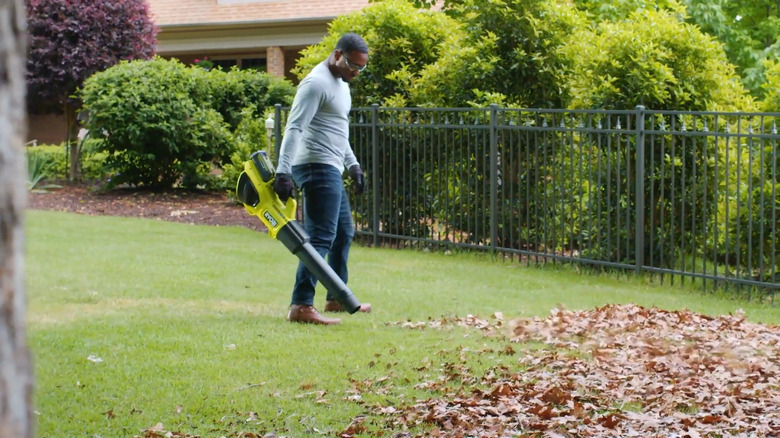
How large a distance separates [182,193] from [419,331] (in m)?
10.6

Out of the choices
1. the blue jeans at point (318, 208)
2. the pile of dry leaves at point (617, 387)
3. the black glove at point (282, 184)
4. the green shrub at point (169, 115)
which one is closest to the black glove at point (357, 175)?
the blue jeans at point (318, 208)

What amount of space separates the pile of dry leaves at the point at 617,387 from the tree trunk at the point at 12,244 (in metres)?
3.28

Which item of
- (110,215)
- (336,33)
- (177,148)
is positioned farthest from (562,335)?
(177,148)

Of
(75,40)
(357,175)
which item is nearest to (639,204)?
(357,175)

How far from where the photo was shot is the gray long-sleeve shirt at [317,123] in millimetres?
7039

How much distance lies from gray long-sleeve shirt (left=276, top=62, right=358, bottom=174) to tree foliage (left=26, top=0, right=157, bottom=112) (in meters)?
12.9

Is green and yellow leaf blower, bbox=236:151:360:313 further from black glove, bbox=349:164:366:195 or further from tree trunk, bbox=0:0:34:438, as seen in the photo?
tree trunk, bbox=0:0:34:438

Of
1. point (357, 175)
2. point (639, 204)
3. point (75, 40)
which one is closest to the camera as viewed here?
point (357, 175)

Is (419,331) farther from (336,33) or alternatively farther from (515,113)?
(336,33)

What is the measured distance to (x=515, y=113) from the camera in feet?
36.9

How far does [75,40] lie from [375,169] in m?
9.38

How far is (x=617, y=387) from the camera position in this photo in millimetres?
5562

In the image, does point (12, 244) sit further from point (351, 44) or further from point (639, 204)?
point (639, 204)

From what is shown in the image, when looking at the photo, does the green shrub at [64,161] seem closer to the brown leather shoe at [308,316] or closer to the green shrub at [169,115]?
the green shrub at [169,115]
